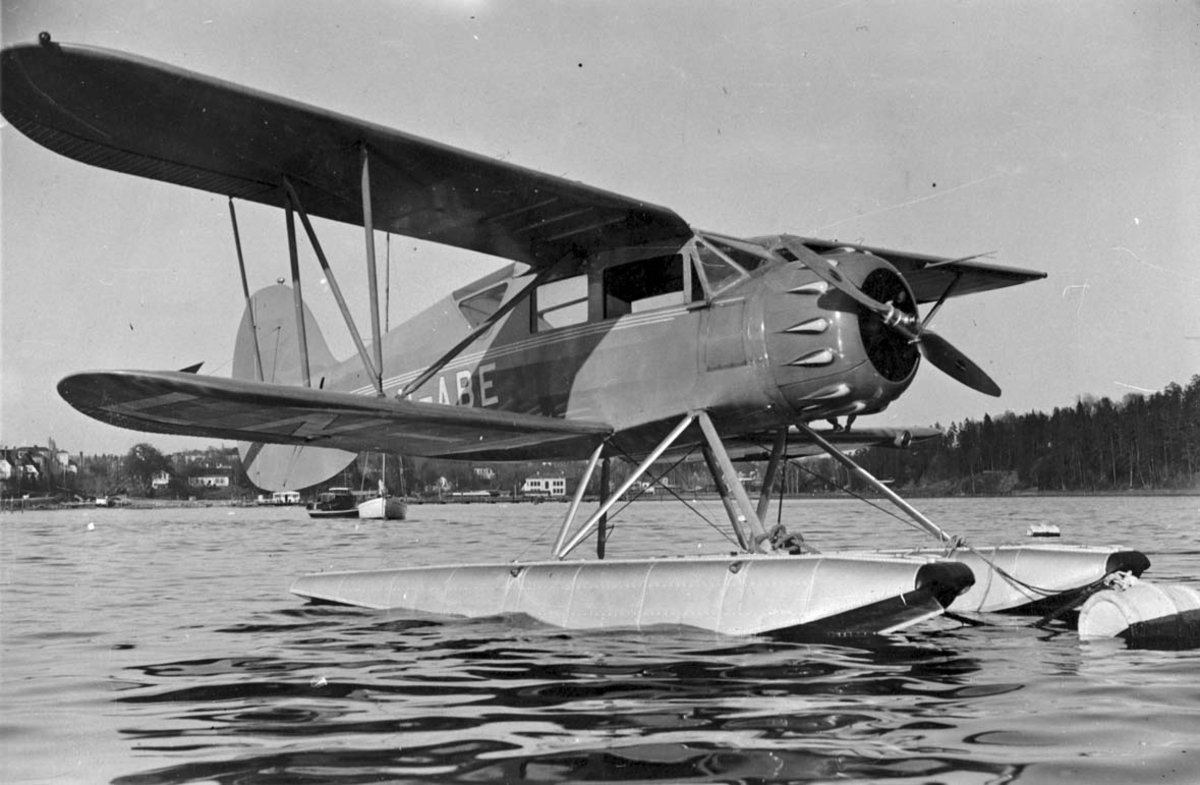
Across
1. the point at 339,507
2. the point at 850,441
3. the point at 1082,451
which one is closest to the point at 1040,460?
the point at 1082,451

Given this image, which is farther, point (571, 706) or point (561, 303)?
point (561, 303)

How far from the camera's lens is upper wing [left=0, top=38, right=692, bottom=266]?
24.2 feet

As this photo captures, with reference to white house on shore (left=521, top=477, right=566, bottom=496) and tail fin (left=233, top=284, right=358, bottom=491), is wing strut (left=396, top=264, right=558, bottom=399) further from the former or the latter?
white house on shore (left=521, top=477, right=566, bottom=496)

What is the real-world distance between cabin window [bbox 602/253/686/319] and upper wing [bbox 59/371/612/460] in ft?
3.90

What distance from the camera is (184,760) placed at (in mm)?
4324

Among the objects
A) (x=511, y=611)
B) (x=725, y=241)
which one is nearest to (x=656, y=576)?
(x=511, y=611)

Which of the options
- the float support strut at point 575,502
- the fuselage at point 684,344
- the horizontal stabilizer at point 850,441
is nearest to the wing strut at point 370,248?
the fuselage at point 684,344

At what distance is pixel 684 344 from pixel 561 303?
175 cm

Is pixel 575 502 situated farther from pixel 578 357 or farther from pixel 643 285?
pixel 643 285

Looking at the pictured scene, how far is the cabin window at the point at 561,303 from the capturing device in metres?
10.6

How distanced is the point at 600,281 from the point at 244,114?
141 inches

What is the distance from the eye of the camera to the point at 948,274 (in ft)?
37.6

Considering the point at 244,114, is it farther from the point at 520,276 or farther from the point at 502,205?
the point at 520,276

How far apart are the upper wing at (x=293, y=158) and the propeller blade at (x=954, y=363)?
7.79 ft
